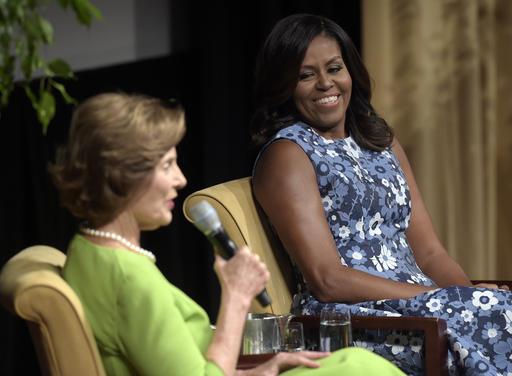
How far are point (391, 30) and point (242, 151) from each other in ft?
2.79

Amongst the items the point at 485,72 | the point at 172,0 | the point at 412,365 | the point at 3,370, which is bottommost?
the point at 3,370

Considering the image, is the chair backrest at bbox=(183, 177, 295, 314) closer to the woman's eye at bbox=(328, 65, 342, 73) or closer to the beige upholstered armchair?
the beige upholstered armchair

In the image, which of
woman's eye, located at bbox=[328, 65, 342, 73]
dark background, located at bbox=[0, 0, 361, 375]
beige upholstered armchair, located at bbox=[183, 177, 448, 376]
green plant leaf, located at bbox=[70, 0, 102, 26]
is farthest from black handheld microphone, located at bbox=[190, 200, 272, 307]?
dark background, located at bbox=[0, 0, 361, 375]

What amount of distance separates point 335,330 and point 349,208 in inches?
21.7

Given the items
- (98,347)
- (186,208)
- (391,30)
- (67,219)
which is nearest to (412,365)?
(186,208)

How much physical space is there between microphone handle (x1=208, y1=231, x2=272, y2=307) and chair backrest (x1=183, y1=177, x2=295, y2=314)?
959 millimetres

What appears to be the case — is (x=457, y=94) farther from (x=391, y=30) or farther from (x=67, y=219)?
(x=67, y=219)

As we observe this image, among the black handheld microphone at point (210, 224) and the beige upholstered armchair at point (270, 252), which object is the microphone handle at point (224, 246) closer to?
the black handheld microphone at point (210, 224)

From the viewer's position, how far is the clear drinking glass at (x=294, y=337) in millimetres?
2830

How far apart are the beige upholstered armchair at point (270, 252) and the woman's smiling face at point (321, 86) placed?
30cm

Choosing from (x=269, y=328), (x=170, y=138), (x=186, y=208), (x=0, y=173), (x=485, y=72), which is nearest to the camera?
(x=170, y=138)

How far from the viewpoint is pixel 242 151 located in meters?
4.97

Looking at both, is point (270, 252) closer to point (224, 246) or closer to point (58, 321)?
point (224, 246)

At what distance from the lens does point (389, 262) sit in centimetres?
330
